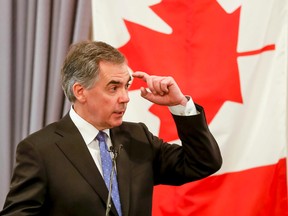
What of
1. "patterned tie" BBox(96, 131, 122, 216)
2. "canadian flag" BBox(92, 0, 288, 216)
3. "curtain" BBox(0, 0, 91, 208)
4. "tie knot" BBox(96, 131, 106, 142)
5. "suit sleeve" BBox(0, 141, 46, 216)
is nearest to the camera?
"suit sleeve" BBox(0, 141, 46, 216)

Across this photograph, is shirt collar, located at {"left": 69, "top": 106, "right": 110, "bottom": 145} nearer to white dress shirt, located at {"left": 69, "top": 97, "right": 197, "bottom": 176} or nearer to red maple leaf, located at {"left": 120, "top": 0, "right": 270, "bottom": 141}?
white dress shirt, located at {"left": 69, "top": 97, "right": 197, "bottom": 176}

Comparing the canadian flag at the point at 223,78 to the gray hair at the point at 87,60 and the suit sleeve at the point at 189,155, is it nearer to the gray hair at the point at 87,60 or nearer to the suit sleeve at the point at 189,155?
the suit sleeve at the point at 189,155

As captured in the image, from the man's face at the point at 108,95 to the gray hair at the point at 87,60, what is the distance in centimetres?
2

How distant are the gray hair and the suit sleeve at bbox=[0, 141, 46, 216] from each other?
0.90ft

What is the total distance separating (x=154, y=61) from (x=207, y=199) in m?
0.70

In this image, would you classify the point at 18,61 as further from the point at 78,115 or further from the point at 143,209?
the point at 143,209

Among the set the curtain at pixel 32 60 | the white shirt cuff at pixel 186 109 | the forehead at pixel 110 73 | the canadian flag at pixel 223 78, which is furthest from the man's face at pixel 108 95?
the curtain at pixel 32 60

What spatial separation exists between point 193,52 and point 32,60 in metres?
0.81

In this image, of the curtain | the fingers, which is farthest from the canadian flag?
the fingers

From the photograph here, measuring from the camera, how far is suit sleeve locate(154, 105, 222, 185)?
67.0 inches

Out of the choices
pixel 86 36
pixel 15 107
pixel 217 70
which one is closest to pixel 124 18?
pixel 86 36

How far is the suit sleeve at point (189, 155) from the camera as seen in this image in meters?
1.70

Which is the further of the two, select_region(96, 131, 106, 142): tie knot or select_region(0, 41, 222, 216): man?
select_region(96, 131, 106, 142): tie knot

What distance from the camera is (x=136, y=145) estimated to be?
1.76m
